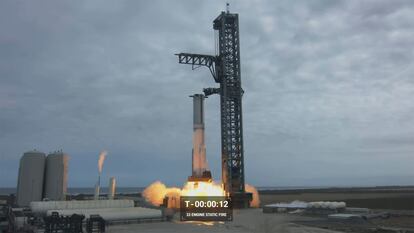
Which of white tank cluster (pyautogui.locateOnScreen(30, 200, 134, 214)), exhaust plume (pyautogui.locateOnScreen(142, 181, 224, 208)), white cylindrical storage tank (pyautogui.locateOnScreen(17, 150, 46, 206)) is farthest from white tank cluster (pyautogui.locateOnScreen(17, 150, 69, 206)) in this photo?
exhaust plume (pyautogui.locateOnScreen(142, 181, 224, 208))

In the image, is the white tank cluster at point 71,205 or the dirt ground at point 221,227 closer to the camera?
the dirt ground at point 221,227

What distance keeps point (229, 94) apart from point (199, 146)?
15.1 m

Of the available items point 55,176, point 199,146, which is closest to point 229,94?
point 199,146

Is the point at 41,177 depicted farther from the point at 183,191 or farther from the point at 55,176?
the point at 183,191

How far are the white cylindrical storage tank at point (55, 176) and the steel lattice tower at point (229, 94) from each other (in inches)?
1008

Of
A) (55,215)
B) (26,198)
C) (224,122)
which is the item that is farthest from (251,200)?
(55,215)

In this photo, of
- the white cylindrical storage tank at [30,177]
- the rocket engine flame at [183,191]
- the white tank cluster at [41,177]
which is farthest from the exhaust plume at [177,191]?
the white cylindrical storage tank at [30,177]

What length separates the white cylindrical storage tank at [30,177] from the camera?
61.9 metres

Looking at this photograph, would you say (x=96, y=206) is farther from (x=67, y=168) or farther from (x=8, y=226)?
(x=8, y=226)

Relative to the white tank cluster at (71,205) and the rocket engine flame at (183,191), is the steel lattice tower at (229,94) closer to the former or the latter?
the rocket engine flame at (183,191)

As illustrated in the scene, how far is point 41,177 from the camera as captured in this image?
2483 inches

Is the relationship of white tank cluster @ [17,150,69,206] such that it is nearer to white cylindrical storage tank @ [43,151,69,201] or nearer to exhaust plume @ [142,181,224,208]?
white cylindrical storage tank @ [43,151,69,201]

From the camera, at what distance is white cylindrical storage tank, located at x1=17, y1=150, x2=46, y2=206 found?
61.9 meters

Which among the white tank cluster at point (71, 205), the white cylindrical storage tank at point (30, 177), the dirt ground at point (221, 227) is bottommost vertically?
the dirt ground at point (221, 227)
